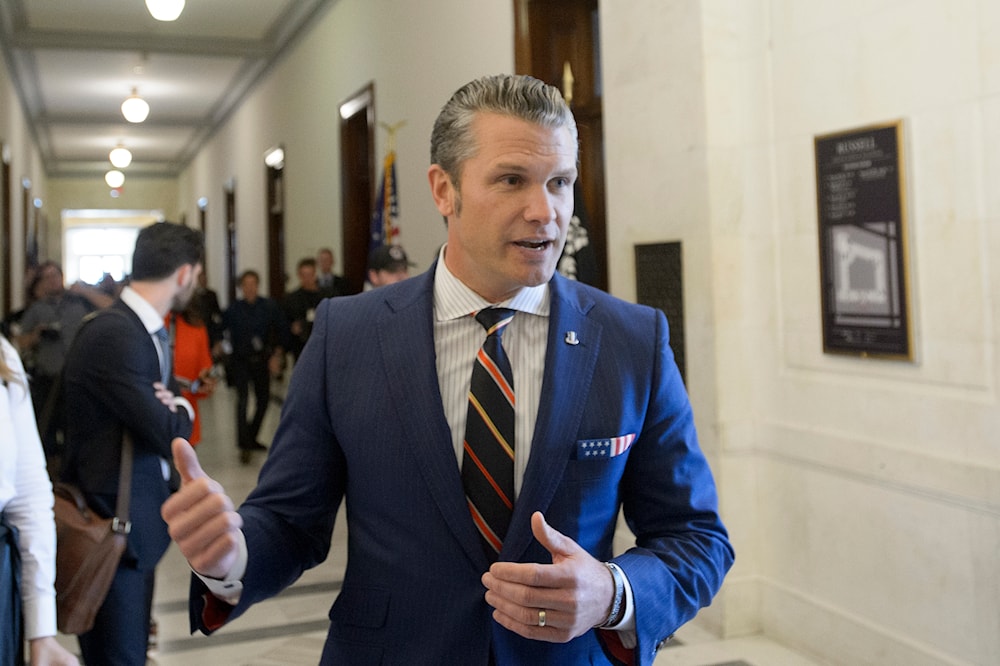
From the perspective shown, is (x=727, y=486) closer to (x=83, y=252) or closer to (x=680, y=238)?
(x=680, y=238)

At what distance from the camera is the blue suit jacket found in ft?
5.18

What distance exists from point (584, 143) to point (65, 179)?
25950 mm

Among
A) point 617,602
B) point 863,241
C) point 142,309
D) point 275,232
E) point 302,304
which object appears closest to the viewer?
point 617,602

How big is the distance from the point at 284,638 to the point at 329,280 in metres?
6.07

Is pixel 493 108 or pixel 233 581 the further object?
pixel 493 108

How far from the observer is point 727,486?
4547 millimetres

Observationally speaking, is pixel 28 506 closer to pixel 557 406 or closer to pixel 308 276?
pixel 557 406

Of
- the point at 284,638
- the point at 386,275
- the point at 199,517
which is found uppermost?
the point at 386,275

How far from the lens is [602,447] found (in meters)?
1.62

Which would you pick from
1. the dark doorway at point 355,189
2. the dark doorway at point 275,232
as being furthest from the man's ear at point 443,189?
the dark doorway at point 275,232

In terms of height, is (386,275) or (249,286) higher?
(249,286)

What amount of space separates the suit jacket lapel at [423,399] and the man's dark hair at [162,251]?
1788mm

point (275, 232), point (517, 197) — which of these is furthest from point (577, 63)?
point (275, 232)

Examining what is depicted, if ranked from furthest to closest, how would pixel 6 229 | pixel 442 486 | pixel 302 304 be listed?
pixel 6 229, pixel 302 304, pixel 442 486
